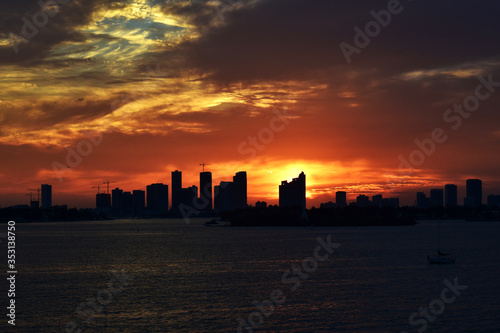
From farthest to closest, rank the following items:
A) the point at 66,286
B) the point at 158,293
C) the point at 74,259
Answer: the point at 74,259 < the point at 66,286 < the point at 158,293

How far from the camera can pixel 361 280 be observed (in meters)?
92.9

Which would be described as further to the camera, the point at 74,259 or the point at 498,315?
the point at 74,259

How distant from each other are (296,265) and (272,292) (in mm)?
38892

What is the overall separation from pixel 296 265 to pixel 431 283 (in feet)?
111

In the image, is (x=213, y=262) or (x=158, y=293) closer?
(x=158, y=293)

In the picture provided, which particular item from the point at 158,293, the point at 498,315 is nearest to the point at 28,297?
the point at 158,293

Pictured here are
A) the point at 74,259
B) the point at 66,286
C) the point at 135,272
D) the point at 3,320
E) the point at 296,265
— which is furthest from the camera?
the point at 74,259

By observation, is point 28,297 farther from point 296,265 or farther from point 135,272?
point 296,265

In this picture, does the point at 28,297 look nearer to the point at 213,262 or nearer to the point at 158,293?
the point at 158,293

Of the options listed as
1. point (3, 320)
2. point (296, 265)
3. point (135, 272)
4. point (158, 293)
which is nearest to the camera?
point (3, 320)

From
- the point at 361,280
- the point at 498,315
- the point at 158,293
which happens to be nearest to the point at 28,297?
the point at 158,293

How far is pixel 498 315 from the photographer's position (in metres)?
65.5

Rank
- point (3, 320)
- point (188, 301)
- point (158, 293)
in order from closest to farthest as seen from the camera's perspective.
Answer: point (3, 320), point (188, 301), point (158, 293)

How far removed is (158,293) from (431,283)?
45117 millimetres
